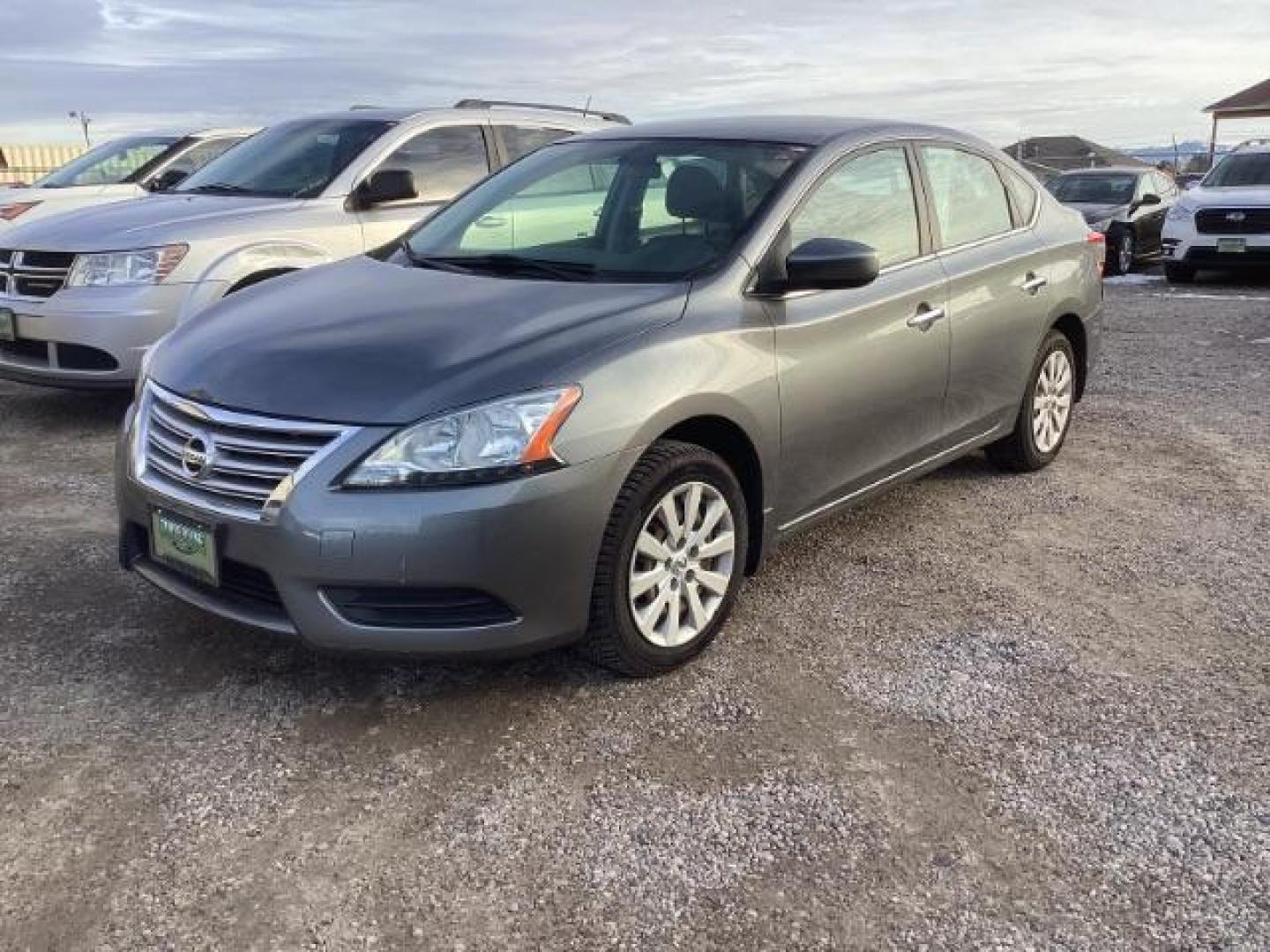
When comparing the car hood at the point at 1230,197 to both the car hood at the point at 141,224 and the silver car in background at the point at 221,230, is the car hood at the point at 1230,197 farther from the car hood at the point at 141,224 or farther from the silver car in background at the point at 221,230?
the car hood at the point at 141,224

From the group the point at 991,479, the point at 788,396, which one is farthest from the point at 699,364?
the point at 991,479

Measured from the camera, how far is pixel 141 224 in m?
6.32

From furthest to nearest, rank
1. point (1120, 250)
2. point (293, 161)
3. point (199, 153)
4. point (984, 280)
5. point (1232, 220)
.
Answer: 1. point (1120, 250)
2. point (1232, 220)
3. point (199, 153)
4. point (293, 161)
5. point (984, 280)

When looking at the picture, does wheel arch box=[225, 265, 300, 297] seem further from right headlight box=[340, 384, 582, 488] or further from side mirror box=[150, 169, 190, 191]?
right headlight box=[340, 384, 582, 488]

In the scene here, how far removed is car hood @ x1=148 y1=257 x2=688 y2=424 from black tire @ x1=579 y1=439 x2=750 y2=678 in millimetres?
365

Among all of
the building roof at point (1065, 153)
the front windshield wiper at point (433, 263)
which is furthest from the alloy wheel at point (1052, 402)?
the building roof at point (1065, 153)

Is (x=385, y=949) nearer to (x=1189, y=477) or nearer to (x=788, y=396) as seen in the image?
(x=788, y=396)

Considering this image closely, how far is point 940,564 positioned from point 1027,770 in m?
1.52

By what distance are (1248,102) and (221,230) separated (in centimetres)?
3406

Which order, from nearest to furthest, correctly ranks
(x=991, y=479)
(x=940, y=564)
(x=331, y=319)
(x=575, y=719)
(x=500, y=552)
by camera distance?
(x=500, y=552)
(x=575, y=719)
(x=331, y=319)
(x=940, y=564)
(x=991, y=479)

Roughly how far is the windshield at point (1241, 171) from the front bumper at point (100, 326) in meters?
12.6

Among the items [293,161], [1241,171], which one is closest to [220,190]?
[293,161]

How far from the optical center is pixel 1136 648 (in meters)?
3.73

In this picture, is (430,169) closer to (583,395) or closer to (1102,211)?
(583,395)
